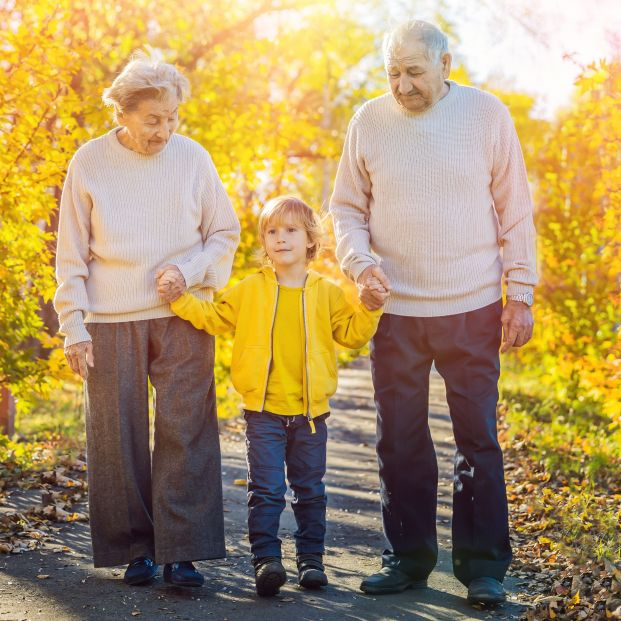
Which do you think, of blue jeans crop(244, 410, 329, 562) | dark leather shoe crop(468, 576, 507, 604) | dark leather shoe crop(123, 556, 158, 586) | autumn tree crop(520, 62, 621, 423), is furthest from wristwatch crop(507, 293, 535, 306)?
autumn tree crop(520, 62, 621, 423)

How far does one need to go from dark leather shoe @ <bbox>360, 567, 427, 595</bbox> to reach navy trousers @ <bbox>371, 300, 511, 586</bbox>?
34mm

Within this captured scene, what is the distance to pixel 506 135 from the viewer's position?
12.2 ft

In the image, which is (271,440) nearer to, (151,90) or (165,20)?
(151,90)

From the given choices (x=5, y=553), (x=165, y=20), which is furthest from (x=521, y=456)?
(x=165, y=20)

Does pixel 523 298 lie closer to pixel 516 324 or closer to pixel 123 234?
pixel 516 324

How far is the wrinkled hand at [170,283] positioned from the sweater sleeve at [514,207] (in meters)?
1.23

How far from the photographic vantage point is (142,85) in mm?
3570

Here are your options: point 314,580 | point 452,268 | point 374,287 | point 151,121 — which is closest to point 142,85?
point 151,121

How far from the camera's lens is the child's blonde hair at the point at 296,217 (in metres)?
3.94

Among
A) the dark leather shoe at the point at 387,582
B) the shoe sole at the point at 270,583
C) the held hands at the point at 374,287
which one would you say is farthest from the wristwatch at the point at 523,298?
the shoe sole at the point at 270,583

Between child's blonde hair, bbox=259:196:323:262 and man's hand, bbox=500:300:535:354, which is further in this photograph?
child's blonde hair, bbox=259:196:323:262

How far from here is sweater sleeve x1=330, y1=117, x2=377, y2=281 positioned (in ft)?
12.6

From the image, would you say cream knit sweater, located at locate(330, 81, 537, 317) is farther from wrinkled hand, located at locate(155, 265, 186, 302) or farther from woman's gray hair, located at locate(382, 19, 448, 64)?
wrinkled hand, located at locate(155, 265, 186, 302)

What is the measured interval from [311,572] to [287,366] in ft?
2.61
